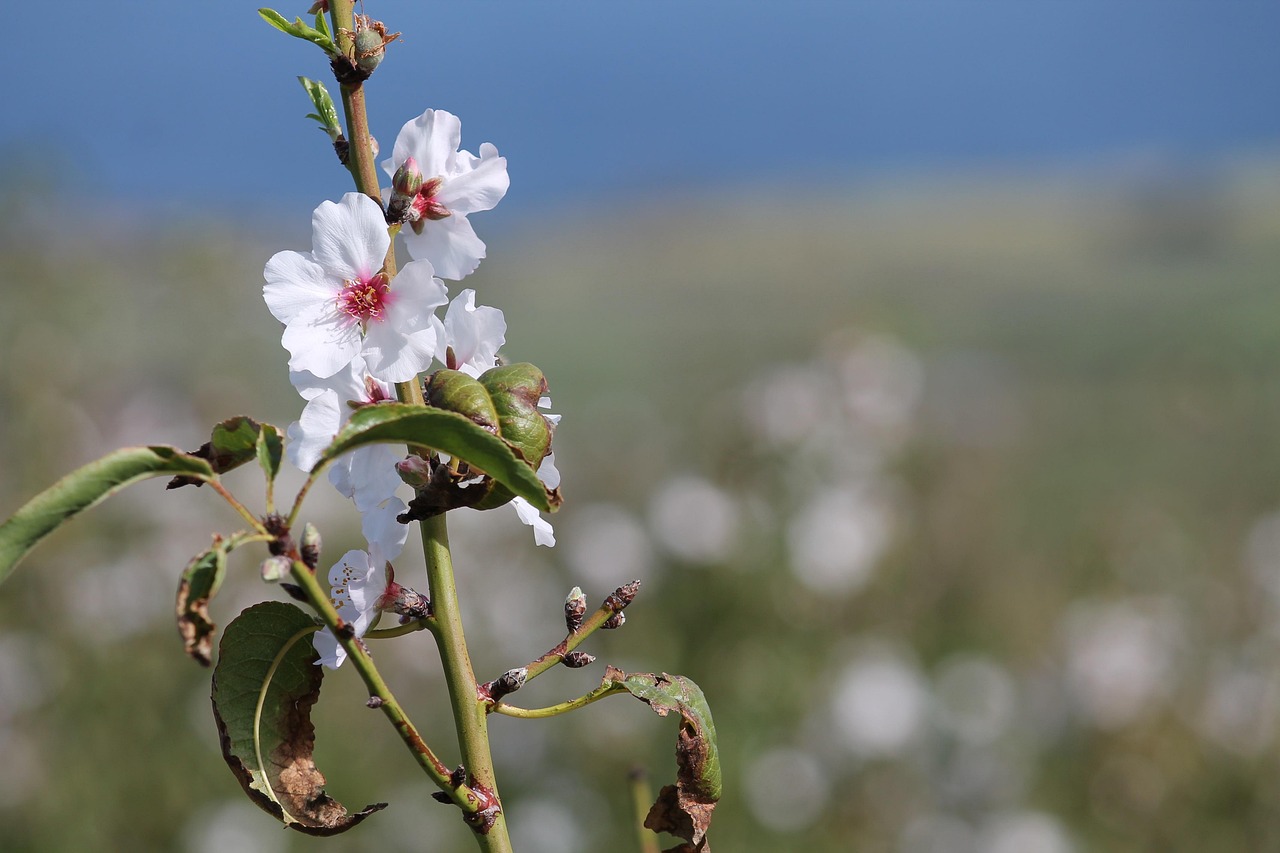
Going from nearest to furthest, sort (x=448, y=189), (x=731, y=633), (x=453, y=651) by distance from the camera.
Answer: (x=453, y=651) < (x=448, y=189) < (x=731, y=633)

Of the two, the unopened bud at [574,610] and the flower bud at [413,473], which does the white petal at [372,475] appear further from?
the unopened bud at [574,610]

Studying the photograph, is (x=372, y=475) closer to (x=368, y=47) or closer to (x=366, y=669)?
(x=366, y=669)

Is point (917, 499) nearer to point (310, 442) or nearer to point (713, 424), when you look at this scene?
point (713, 424)

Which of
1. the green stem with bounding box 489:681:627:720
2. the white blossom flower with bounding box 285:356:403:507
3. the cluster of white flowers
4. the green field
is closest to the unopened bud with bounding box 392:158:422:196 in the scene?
the cluster of white flowers

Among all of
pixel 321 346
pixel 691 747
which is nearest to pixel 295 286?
pixel 321 346

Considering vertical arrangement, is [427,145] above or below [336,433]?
above

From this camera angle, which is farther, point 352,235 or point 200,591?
point 352,235

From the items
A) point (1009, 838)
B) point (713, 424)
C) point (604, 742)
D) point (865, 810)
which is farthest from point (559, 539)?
point (1009, 838)

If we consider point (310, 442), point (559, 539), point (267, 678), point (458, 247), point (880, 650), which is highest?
point (458, 247)
